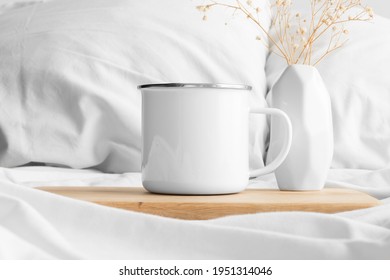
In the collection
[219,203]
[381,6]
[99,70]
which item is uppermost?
[381,6]

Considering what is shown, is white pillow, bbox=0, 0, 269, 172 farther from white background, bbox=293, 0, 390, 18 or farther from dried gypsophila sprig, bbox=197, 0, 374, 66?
white background, bbox=293, 0, 390, 18

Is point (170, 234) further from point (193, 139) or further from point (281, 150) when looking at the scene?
point (281, 150)

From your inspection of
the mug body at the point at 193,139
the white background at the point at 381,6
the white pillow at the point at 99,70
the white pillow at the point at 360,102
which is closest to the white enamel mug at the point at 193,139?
the mug body at the point at 193,139

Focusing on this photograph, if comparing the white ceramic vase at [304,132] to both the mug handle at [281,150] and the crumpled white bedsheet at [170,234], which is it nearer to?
the mug handle at [281,150]

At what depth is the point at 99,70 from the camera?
124cm

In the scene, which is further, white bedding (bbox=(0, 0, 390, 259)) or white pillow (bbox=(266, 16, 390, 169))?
A: white pillow (bbox=(266, 16, 390, 169))

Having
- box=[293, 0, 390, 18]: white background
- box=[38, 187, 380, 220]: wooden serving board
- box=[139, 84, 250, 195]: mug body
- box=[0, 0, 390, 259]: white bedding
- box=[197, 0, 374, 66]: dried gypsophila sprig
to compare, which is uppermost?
box=[293, 0, 390, 18]: white background

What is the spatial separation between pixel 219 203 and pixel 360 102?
0.60 meters

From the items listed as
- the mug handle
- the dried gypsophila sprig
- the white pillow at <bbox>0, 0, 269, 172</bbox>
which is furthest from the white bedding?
the white pillow at <bbox>0, 0, 269, 172</bbox>

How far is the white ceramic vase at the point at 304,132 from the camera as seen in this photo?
3.08 feet

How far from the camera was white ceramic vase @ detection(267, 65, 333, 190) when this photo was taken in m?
0.94

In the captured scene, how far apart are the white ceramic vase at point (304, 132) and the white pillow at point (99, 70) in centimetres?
28

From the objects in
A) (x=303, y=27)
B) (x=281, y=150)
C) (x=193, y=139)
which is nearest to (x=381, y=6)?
(x=303, y=27)
